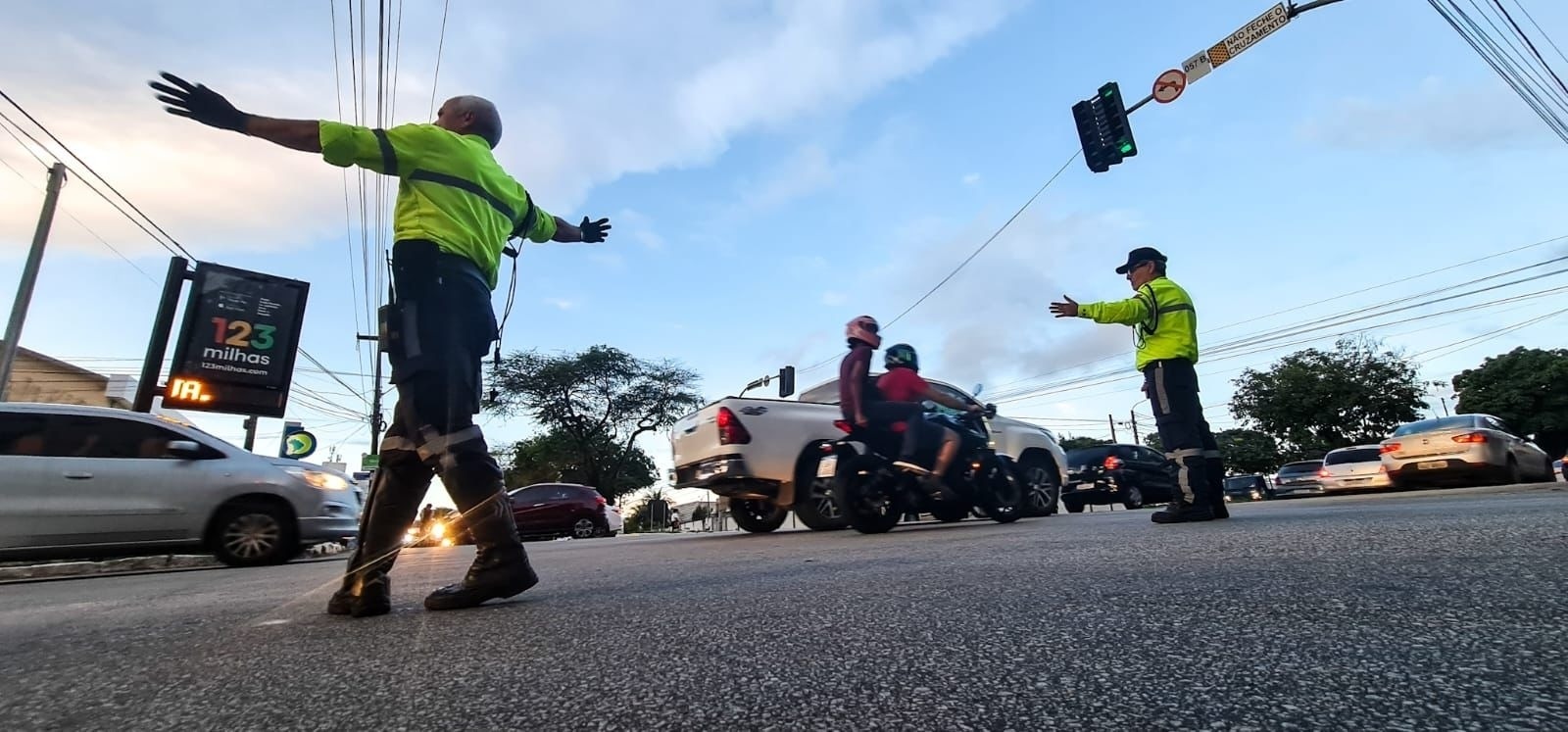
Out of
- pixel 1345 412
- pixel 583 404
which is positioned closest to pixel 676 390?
pixel 583 404

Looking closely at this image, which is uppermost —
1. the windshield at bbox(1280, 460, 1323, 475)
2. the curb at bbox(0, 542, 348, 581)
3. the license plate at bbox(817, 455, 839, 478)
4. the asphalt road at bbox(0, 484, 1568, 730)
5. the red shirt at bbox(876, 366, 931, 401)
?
the windshield at bbox(1280, 460, 1323, 475)

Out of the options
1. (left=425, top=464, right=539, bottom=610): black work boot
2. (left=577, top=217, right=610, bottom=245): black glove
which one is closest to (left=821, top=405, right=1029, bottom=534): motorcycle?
(left=577, top=217, right=610, bottom=245): black glove

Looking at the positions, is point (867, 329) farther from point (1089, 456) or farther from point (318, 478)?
point (1089, 456)

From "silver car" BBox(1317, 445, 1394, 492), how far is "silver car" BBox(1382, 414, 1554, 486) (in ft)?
6.69

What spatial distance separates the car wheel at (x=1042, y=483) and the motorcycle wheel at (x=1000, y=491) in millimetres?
1616

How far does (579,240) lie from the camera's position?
3.60m

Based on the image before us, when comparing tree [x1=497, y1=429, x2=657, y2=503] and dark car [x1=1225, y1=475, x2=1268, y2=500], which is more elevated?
tree [x1=497, y1=429, x2=657, y2=503]

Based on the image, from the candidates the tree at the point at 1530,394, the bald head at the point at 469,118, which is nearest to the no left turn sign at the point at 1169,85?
the bald head at the point at 469,118

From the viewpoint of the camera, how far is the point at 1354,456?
16.4 metres

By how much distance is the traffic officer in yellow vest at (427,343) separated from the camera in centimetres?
238

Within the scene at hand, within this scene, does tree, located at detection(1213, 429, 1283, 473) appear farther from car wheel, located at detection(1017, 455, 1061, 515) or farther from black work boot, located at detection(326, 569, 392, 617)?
black work boot, located at detection(326, 569, 392, 617)

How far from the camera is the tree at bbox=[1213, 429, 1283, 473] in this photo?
45.0m

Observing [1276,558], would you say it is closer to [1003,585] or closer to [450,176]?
[1003,585]

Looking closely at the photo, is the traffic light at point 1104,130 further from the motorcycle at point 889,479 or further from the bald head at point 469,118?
the bald head at point 469,118
